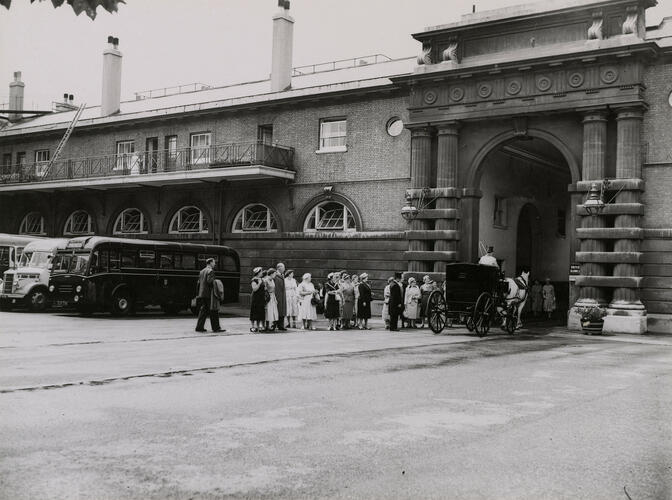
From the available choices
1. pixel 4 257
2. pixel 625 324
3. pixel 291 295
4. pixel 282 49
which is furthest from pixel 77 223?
pixel 625 324

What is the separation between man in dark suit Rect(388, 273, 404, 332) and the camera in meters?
21.6

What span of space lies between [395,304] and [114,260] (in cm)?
933

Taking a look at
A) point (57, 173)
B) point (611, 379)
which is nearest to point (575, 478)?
point (611, 379)

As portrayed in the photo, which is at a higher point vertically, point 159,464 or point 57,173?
point 57,173

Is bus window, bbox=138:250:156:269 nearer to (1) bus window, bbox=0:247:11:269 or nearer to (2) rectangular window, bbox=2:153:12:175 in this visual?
(1) bus window, bbox=0:247:11:269

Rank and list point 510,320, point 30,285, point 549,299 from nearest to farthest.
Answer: point 510,320 → point 30,285 → point 549,299

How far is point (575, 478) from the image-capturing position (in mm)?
5801

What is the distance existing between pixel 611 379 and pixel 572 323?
12414 millimetres

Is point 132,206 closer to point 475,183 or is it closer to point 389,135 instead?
point 389,135

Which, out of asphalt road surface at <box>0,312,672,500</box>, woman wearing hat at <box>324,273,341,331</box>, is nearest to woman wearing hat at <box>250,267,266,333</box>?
woman wearing hat at <box>324,273,341,331</box>

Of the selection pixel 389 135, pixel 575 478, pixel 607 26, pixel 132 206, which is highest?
pixel 607 26

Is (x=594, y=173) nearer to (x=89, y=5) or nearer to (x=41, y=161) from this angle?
(x=89, y=5)

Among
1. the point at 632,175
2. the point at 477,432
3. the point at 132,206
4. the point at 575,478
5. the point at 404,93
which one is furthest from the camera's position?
the point at 132,206

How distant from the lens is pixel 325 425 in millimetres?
7430
